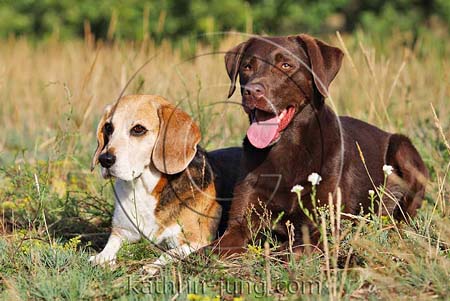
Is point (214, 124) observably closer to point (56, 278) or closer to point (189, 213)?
point (189, 213)

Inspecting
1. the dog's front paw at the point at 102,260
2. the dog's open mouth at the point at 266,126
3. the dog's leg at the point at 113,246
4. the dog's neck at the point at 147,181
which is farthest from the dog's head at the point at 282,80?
the dog's front paw at the point at 102,260


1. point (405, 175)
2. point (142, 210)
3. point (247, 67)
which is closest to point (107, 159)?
point (142, 210)

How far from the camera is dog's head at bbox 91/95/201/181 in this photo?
467 cm

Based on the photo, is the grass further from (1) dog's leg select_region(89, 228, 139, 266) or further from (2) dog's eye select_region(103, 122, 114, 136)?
(2) dog's eye select_region(103, 122, 114, 136)

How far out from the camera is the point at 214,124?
721 centimetres

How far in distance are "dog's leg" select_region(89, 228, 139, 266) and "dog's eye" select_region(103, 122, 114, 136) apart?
69 centimetres

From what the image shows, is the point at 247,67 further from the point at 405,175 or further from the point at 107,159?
the point at 405,175

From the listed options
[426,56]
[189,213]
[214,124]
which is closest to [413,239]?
[189,213]

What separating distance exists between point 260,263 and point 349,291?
75 centimetres

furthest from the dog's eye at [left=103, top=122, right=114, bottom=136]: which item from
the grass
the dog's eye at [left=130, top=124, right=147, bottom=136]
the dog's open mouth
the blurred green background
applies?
the blurred green background

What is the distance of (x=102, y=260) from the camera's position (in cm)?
462

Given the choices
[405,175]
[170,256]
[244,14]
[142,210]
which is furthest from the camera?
[244,14]

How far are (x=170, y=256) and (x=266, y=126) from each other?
1129 mm

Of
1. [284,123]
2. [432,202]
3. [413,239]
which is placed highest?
[284,123]
